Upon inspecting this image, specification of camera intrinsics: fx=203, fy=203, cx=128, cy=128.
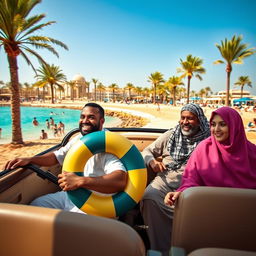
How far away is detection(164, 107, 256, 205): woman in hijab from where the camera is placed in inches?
63.7

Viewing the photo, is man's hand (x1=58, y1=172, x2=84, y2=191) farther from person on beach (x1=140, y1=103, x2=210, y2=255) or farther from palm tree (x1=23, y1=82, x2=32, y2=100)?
palm tree (x1=23, y1=82, x2=32, y2=100)

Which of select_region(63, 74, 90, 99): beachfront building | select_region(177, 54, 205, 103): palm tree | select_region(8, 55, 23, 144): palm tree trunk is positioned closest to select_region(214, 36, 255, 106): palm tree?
select_region(177, 54, 205, 103): palm tree

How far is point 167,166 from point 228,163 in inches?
30.6

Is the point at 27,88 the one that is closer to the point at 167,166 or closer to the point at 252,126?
the point at 252,126

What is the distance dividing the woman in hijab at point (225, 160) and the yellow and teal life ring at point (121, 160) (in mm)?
407

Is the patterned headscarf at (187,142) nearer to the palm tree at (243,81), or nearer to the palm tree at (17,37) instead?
the palm tree at (17,37)

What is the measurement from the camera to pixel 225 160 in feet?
5.48

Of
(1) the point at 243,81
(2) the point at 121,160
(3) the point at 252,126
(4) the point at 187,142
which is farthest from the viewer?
(1) the point at 243,81

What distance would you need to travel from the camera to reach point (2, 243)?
93cm

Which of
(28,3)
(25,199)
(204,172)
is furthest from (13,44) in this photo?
(204,172)

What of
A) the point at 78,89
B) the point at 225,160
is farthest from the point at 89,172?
the point at 78,89

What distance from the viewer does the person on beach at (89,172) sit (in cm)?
137

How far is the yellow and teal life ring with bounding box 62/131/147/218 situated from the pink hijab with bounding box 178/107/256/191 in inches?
16.5

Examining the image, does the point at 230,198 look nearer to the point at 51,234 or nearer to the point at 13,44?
the point at 51,234
